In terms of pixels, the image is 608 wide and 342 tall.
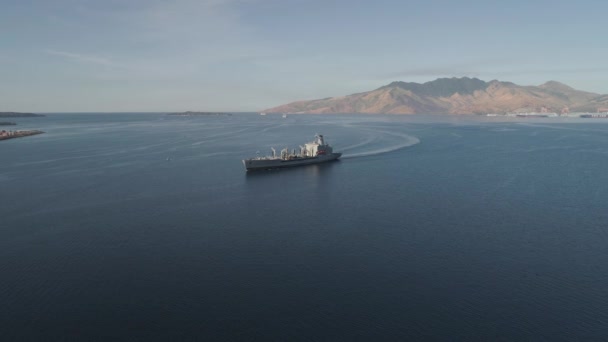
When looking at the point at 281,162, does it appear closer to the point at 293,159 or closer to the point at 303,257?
the point at 293,159

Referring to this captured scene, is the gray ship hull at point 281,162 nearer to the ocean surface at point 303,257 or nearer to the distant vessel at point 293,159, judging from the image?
the distant vessel at point 293,159

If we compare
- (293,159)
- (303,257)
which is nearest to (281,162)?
(293,159)

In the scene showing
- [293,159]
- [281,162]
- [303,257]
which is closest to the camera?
[303,257]

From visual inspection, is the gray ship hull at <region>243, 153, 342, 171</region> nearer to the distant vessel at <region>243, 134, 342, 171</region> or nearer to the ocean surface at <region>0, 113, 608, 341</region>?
the distant vessel at <region>243, 134, 342, 171</region>

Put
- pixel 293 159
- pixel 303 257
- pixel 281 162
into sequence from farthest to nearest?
pixel 293 159 < pixel 281 162 < pixel 303 257

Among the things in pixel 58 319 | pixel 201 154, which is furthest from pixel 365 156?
pixel 58 319

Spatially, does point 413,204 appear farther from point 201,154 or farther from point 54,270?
point 201,154

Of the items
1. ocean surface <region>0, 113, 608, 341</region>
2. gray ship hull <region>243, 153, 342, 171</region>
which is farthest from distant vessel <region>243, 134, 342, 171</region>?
ocean surface <region>0, 113, 608, 341</region>
